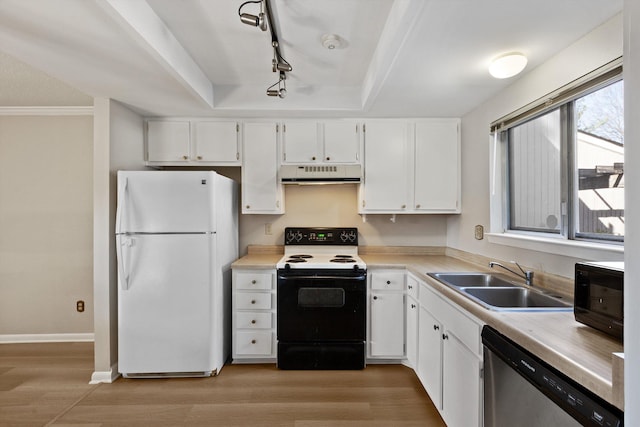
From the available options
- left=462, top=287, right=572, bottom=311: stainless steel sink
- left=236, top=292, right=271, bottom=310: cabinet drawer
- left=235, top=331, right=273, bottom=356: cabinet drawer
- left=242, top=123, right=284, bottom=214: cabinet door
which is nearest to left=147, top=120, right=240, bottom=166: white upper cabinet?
left=242, top=123, right=284, bottom=214: cabinet door

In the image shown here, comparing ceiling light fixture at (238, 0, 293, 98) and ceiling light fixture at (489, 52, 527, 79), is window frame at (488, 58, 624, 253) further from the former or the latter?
ceiling light fixture at (238, 0, 293, 98)

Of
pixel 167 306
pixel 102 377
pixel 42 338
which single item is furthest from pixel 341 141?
pixel 42 338

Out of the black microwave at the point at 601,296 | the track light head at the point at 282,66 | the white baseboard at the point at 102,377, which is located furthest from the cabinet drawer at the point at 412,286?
the white baseboard at the point at 102,377

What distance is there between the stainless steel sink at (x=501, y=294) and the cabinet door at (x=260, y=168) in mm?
1619

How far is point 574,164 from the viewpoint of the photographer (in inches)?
68.9

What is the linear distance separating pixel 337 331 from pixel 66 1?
2.63 meters

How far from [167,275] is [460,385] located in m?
2.15

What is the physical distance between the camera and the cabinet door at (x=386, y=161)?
3023 millimetres

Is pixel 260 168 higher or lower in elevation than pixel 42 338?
higher

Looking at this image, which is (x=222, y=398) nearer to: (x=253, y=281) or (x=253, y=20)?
(x=253, y=281)

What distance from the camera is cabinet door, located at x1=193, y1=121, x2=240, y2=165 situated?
299 cm

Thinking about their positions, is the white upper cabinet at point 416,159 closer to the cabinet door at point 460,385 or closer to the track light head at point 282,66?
the track light head at point 282,66

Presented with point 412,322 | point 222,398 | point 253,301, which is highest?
point 253,301

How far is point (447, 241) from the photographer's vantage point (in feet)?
10.9
